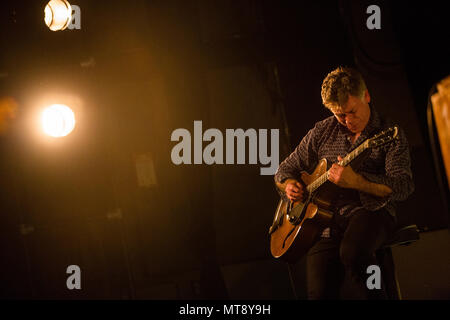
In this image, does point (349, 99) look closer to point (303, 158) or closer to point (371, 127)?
point (371, 127)

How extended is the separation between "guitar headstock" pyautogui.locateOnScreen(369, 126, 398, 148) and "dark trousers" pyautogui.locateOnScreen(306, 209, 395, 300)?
361mm

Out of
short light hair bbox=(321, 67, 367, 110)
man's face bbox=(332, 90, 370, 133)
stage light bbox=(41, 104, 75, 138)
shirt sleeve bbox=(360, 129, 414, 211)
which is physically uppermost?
stage light bbox=(41, 104, 75, 138)

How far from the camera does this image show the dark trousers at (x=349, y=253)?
2.31 metres

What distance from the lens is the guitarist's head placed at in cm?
257

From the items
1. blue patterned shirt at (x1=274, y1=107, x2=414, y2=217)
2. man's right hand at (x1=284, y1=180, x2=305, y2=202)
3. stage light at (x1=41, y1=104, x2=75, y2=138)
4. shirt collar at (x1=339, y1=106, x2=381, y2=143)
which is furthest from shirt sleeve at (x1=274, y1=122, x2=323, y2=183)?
stage light at (x1=41, y1=104, x2=75, y2=138)

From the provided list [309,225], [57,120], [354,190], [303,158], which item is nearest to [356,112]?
[354,190]

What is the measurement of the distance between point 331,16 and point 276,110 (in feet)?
2.66

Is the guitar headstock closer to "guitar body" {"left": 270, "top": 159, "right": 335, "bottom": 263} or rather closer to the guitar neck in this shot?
the guitar neck

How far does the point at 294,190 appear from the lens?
285 cm

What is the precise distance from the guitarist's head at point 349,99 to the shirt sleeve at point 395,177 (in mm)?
249

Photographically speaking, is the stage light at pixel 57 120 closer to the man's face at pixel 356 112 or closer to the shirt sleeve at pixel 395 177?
the man's face at pixel 356 112

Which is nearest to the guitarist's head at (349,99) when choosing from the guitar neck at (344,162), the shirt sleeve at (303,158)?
the guitar neck at (344,162)

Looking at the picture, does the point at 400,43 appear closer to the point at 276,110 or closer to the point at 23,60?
the point at 276,110

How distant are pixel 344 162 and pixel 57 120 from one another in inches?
81.7
